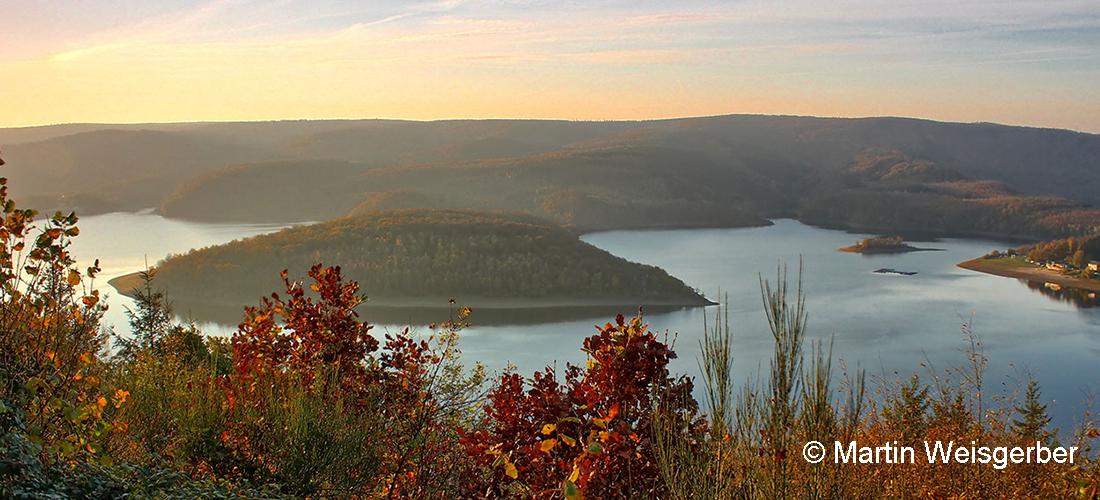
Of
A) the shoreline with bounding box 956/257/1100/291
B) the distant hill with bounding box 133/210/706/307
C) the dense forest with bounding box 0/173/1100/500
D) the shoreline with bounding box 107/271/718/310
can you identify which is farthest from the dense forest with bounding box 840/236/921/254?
the dense forest with bounding box 0/173/1100/500

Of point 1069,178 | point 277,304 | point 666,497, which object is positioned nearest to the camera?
point 666,497

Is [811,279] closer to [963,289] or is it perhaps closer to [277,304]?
[963,289]

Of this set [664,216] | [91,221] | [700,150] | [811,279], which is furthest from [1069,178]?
[91,221]

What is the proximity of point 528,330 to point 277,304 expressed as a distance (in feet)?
142

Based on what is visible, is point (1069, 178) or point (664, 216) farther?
point (1069, 178)

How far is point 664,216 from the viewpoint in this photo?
11762cm

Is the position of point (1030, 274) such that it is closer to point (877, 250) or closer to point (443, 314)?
point (877, 250)

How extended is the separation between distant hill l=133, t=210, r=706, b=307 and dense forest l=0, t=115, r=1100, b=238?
25750 mm

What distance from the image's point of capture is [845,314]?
51.7 metres

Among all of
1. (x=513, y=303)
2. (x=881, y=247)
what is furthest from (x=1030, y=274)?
(x=513, y=303)

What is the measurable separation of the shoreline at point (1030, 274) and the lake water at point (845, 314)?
205 cm

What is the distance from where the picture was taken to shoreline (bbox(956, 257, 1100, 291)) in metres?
65.6

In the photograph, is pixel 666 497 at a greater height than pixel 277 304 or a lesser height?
lesser

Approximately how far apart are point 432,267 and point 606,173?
66683mm
